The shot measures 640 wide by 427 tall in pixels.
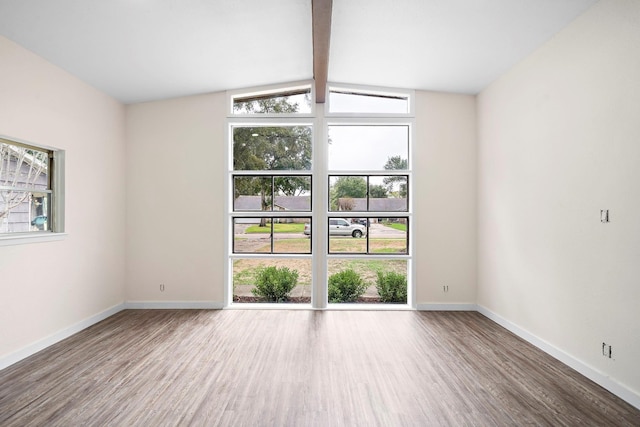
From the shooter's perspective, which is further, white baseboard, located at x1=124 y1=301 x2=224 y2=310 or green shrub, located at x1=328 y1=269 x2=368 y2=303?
green shrub, located at x1=328 y1=269 x2=368 y2=303

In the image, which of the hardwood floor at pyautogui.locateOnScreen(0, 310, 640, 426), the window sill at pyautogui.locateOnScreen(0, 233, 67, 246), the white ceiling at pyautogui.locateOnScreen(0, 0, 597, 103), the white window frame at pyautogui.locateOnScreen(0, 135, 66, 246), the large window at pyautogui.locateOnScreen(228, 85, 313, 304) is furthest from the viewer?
the large window at pyautogui.locateOnScreen(228, 85, 313, 304)

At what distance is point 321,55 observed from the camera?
355 cm

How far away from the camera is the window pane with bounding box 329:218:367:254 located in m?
5.00

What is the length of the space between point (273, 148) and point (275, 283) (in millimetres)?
2001

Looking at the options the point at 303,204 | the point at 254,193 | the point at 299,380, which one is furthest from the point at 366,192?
the point at 299,380

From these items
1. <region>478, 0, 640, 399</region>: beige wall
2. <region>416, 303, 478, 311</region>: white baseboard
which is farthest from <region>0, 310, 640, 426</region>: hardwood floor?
<region>416, 303, 478, 311</region>: white baseboard

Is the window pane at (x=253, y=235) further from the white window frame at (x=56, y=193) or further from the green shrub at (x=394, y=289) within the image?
the white window frame at (x=56, y=193)

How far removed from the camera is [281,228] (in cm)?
500

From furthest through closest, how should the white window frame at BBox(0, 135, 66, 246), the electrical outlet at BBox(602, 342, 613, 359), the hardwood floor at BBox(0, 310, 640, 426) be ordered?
1. the white window frame at BBox(0, 135, 66, 246)
2. the electrical outlet at BBox(602, 342, 613, 359)
3. the hardwood floor at BBox(0, 310, 640, 426)

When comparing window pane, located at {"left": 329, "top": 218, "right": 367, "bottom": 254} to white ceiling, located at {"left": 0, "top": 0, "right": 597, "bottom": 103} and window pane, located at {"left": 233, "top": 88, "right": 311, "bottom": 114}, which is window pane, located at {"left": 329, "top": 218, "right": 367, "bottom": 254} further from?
white ceiling, located at {"left": 0, "top": 0, "right": 597, "bottom": 103}

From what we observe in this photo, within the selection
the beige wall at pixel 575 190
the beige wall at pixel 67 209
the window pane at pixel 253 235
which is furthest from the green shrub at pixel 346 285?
the beige wall at pixel 67 209

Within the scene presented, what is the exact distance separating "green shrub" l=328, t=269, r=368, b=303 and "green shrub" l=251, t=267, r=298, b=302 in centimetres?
57

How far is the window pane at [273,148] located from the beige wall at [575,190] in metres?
2.59

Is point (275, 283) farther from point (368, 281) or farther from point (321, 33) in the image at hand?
point (321, 33)
